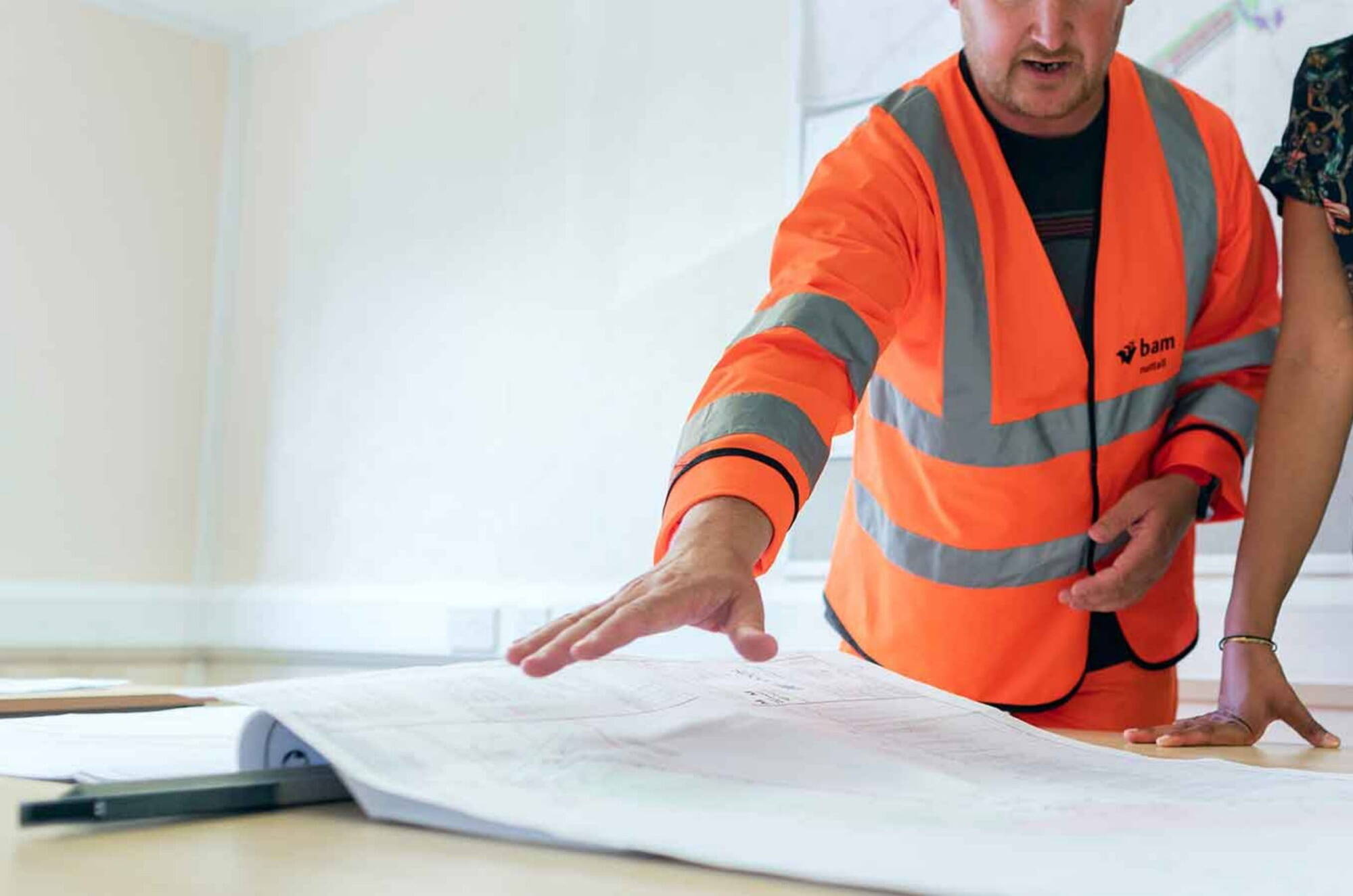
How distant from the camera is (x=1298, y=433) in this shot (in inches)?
51.4

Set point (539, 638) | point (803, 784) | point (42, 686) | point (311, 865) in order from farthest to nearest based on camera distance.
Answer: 1. point (42, 686)
2. point (539, 638)
3. point (803, 784)
4. point (311, 865)

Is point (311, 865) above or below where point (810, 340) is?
below

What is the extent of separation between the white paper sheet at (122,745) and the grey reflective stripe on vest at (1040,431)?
678 millimetres

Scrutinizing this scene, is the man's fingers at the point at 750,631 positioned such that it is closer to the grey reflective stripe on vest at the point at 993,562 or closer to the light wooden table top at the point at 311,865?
the light wooden table top at the point at 311,865

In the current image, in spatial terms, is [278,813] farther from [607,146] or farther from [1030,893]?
[607,146]

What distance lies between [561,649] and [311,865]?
226 millimetres

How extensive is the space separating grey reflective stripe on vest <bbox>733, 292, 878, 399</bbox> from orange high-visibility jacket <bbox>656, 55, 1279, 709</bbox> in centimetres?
14

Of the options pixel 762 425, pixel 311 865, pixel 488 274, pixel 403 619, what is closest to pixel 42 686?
pixel 762 425

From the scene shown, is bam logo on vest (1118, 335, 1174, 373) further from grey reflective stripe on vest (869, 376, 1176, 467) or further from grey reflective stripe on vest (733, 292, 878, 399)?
grey reflective stripe on vest (733, 292, 878, 399)

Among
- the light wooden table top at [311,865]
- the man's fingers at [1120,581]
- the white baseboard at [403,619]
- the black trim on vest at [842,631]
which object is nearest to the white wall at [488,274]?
the white baseboard at [403,619]

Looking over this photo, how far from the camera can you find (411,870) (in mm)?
443

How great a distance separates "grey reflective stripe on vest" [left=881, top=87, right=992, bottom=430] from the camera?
4.12 feet

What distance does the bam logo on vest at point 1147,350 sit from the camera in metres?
1.28

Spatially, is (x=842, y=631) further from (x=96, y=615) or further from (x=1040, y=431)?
(x=96, y=615)
